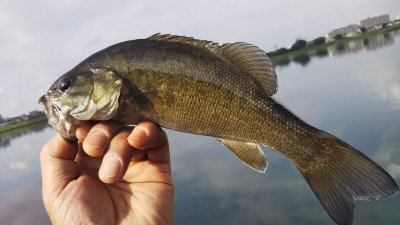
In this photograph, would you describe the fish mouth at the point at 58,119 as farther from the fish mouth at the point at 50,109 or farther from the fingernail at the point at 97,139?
the fingernail at the point at 97,139

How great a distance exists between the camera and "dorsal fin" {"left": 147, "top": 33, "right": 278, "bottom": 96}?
3.22 m

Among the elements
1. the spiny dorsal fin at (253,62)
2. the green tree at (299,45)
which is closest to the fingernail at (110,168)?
the spiny dorsal fin at (253,62)

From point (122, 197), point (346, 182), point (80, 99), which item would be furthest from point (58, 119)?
point (346, 182)

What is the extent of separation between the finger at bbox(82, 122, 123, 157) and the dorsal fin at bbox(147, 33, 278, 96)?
1.01 metres

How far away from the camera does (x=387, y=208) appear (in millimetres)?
13711

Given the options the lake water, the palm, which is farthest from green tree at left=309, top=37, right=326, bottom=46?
the palm

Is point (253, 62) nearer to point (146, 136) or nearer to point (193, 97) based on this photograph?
point (193, 97)

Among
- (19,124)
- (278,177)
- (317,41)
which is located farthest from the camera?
(317,41)

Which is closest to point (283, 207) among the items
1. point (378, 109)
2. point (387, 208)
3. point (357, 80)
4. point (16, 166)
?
point (387, 208)

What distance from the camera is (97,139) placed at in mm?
3027

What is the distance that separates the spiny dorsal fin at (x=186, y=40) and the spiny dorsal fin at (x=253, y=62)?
68 mm

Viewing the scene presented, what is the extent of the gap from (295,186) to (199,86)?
48.8 ft

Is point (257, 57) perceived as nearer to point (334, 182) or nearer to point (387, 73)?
point (334, 182)

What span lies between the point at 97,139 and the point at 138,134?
33 cm
